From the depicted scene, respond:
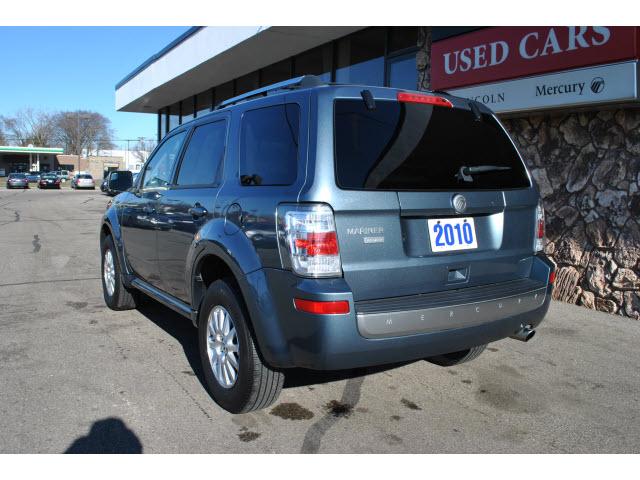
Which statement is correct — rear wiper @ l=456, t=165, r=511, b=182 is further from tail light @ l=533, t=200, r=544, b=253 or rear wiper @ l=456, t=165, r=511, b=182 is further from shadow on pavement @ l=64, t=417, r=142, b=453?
shadow on pavement @ l=64, t=417, r=142, b=453

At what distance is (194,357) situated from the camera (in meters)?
4.50

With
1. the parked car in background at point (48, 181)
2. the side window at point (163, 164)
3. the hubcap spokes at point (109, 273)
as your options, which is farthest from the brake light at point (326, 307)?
the parked car in background at point (48, 181)

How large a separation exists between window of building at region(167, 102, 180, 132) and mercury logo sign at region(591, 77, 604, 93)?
16.9 metres

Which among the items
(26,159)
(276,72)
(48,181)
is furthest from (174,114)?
(26,159)

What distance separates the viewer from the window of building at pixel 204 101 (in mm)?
17203

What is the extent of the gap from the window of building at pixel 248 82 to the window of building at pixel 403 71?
5.31 metres

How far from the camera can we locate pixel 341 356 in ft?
9.05

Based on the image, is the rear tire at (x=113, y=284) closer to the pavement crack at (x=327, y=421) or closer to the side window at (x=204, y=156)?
the side window at (x=204, y=156)

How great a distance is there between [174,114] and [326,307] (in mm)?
19841

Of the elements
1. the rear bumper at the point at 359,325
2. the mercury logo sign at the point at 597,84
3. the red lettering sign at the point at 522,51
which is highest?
the red lettering sign at the point at 522,51

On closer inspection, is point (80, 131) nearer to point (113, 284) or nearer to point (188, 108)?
point (188, 108)

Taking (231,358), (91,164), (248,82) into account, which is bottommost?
(231,358)

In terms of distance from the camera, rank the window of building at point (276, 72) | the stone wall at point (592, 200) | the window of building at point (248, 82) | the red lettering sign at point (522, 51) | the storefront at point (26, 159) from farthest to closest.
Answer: the storefront at point (26, 159) → the window of building at point (248, 82) → the window of building at point (276, 72) → the stone wall at point (592, 200) → the red lettering sign at point (522, 51)

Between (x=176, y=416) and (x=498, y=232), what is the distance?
2267 millimetres
